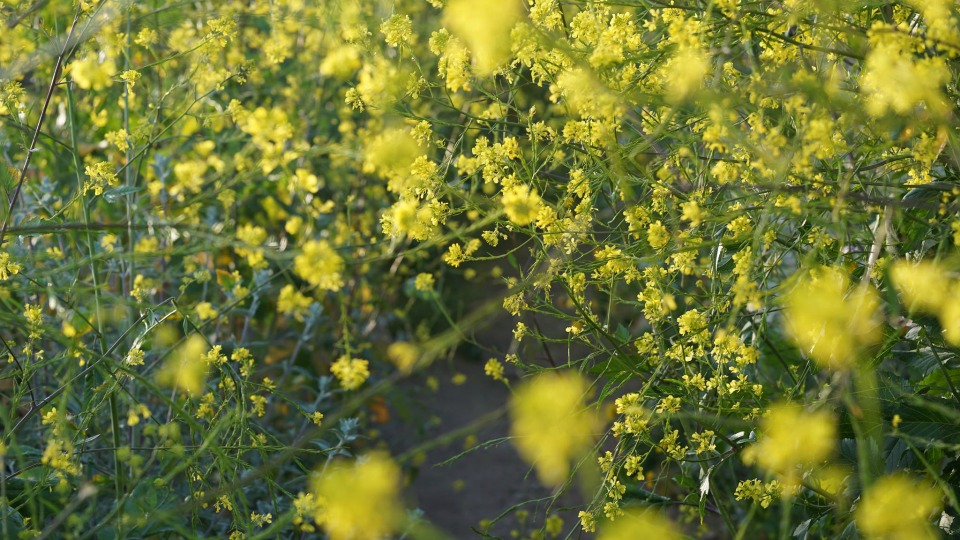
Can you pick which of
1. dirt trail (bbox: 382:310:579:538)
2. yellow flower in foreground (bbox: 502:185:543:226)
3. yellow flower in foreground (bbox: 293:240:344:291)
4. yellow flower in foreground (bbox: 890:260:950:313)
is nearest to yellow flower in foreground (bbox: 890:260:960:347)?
yellow flower in foreground (bbox: 890:260:950:313)

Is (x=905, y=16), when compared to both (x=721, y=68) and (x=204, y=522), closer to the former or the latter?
(x=721, y=68)

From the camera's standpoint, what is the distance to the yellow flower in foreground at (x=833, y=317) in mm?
1264

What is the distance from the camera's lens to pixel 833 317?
129 centimetres

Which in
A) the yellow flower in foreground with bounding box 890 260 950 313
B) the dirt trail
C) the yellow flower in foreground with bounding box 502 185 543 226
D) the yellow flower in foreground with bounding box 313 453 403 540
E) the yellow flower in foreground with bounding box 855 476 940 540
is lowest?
the dirt trail

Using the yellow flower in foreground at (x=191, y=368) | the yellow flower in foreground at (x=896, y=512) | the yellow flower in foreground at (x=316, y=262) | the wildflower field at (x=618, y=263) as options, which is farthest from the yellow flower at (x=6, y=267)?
the yellow flower in foreground at (x=896, y=512)

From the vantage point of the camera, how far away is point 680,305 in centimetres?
301

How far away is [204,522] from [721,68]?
5.75 ft

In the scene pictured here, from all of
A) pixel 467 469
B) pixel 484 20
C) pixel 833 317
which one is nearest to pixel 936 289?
pixel 833 317

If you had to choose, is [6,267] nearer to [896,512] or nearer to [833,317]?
[833,317]

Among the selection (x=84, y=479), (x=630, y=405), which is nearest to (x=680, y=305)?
(x=630, y=405)

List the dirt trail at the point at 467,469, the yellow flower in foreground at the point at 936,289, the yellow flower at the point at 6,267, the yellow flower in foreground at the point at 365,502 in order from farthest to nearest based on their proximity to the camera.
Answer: the dirt trail at the point at 467,469 < the yellow flower at the point at 6,267 < the yellow flower in foreground at the point at 936,289 < the yellow flower in foreground at the point at 365,502

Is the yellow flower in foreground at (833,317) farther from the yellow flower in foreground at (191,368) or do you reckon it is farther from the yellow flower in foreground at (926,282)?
the yellow flower in foreground at (191,368)

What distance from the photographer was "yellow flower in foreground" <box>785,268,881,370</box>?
1264 millimetres

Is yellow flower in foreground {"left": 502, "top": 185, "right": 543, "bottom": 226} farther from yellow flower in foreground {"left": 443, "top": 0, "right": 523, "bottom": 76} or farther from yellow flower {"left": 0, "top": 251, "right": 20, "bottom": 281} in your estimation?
yellow flower {"left": 0, "top": 251, "right": 20, "bottom": 281}
